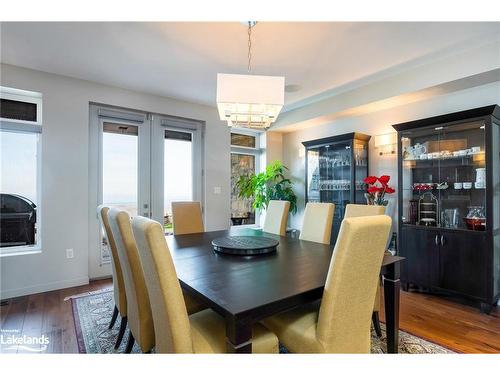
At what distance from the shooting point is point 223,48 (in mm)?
2707

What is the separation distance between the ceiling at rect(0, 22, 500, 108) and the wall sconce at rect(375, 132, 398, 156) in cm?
90

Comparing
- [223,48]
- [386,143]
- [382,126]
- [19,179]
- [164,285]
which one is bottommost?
[164,285]

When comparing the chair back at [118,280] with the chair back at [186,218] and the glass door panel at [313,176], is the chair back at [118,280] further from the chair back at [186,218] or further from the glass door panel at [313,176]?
the glass door panel at [313,176]

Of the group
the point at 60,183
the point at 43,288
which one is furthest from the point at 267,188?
the point at 43,288

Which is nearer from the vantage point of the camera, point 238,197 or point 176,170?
point 176,170

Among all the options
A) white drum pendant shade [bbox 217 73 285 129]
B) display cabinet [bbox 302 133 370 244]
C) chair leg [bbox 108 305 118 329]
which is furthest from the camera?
display cabinet [bbox 302 133 370 244]

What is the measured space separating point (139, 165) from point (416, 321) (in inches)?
153

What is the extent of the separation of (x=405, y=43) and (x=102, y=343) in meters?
3.73

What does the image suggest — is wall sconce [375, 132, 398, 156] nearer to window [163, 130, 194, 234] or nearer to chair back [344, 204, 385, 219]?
chair back [344, 204, 385, 219]

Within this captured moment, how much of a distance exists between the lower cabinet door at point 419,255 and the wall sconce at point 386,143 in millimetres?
Answer: 1106

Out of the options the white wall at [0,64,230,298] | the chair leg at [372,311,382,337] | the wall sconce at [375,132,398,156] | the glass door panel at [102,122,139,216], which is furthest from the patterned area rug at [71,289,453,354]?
the wall sconce at [375,132,398,156]

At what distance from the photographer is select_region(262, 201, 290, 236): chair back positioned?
10.1 ft

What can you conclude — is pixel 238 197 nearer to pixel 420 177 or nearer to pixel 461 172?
pixel 420 177

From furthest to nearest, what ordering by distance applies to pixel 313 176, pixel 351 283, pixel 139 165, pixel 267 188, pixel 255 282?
pixel 267 188
pixel 313 176
pixel 139 165
pixel 255 282
pixel 351 283
